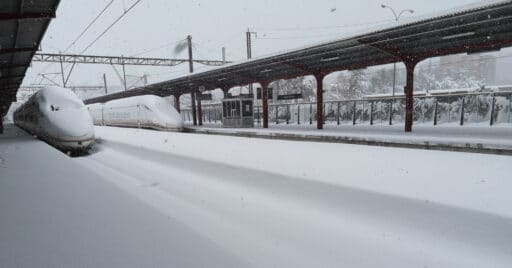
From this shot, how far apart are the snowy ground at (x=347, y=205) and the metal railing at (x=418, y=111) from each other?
39.8ft

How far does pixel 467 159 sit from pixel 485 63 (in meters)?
130

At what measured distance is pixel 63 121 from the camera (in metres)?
11.2

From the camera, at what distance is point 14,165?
715 cm

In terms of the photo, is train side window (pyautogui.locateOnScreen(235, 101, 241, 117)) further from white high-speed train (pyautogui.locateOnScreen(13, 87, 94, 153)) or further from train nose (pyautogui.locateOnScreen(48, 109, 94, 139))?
train nose (pyautogui.locateOnScreen(48, 109, 94, 139))

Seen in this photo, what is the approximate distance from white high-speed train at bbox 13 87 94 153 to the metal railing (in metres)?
15.7

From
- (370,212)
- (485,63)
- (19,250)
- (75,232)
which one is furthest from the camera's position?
(485,63)

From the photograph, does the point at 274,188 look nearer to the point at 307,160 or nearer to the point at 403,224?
the point at 307,160

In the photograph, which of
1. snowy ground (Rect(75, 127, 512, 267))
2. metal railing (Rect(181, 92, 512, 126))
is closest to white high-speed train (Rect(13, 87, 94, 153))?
snowy ground (Rect(75, 127, 512, 267))

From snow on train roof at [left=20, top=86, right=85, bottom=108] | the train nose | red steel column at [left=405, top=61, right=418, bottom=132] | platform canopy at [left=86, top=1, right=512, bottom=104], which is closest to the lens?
platform canopy at [left=86, top=1, right=512, bottom=104]

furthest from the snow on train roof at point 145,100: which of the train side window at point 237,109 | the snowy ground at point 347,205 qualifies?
the snowy ground at point 347,205

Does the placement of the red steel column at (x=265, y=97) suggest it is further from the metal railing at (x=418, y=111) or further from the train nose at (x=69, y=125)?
the train nose at (x=69, y=125)

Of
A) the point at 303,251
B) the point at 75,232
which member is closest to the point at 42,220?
the point at 75,232

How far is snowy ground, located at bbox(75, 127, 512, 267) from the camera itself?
3.63 meters

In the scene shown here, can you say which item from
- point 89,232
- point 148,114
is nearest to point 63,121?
point 148,114
